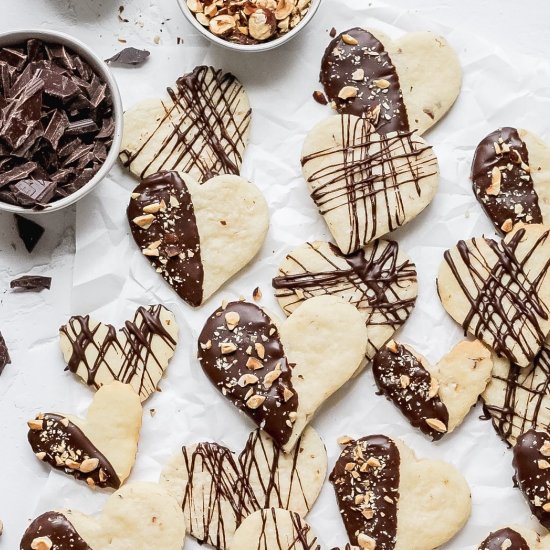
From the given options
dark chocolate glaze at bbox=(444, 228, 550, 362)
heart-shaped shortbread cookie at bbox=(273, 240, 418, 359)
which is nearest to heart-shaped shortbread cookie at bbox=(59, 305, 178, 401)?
heart-shaped shortbread cookie at bbox=(273, 240, 418, 359)

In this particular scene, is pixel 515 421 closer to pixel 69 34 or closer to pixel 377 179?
pixel 377 179

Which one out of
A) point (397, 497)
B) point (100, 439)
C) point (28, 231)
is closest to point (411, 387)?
point (397, 497)

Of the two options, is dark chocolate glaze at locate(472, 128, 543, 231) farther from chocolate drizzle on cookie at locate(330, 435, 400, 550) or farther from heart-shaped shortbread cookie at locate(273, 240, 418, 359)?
chocolate drizzle on cookie at locate(330, 435, 400, 550)

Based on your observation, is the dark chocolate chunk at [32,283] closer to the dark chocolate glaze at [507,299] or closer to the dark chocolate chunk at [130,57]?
the dark chocolate chunk at [130,57]

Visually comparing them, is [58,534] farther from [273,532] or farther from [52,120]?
[52,120]

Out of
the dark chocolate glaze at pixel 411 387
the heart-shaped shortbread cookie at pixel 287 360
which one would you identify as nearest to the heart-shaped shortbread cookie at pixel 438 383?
the dark chocolate glaze at pixel 411 387

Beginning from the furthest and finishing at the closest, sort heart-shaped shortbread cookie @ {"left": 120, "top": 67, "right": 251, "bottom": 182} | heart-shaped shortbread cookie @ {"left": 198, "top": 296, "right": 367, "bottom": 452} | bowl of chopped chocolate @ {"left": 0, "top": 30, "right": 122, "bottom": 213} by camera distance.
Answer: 1. heart-shaped shortbread cookie @ {"left": 120, "top": 67, "right": 251, "bottom": 182}
2. heart-shaped shortbread cookie @ {"left": 198, "top": 296, "right": 367, "bottom": 452}
3. bowl of chopped chocolate @ {"left": 0, "top": 30, "right": 122, "bottom": 213}
